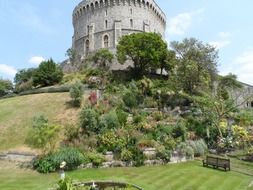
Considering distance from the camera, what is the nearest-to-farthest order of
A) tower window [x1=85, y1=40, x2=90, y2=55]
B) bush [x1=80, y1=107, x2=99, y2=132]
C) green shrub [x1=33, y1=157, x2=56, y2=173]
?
green shrub [x1=33, y1=157, x2=56, y2=173] < bush [x1=80, y1=107, x2=99, y2=132] < tower window [x1=85, y1=40, x2=90, y2=55]

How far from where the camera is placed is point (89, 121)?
87.1 feet

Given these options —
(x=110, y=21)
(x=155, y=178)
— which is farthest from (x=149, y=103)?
(x=110, y=21)

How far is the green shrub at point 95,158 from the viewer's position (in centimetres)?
2127

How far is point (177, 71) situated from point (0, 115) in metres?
21.9

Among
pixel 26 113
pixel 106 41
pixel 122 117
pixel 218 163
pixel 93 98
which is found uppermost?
pixel 106 41

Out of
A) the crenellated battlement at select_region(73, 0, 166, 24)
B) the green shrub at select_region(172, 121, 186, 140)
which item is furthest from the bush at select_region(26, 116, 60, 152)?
the crenellated battlement at select_region(73, 0, 166, 24)

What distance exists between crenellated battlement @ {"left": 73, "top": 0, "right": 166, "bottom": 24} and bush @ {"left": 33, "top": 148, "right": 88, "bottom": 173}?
4257cm

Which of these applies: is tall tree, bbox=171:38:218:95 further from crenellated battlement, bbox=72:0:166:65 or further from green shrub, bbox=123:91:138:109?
crenellated battlement, bbox=72:0:166:65

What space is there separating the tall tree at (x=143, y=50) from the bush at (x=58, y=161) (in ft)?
78.9

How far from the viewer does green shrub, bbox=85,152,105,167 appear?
21.3m

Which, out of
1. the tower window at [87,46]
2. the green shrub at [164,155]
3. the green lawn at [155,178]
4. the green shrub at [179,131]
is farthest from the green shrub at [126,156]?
the tower window at [87,46]

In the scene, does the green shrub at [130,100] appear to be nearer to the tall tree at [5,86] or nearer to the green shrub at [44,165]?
the green shrub at [44,165]

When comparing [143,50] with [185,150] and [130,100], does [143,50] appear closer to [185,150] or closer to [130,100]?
[130,100]

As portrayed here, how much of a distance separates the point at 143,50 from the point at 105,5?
20137 millimetres
